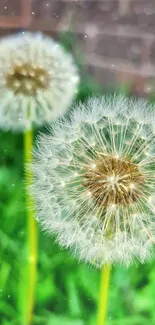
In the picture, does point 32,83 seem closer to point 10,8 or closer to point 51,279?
point 10,8

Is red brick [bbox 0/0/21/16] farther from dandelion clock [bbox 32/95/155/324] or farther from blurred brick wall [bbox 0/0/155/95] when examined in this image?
dandelion clock [bbox 32/95/155/324]

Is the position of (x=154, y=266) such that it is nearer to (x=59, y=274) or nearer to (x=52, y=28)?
(x=59, y=274)

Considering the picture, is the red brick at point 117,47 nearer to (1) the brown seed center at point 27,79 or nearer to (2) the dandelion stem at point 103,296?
(1) the brown seed center at point 27,79

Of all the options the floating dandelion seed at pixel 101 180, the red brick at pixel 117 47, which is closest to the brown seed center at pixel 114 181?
the floating dandelion seed at pixel 101 180

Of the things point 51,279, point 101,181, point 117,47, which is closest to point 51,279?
point 51,279

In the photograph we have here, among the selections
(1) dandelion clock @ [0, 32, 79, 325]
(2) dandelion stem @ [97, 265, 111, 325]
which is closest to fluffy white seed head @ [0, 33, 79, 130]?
(1) dandelion clock @ [0, 32, 79, 325]
